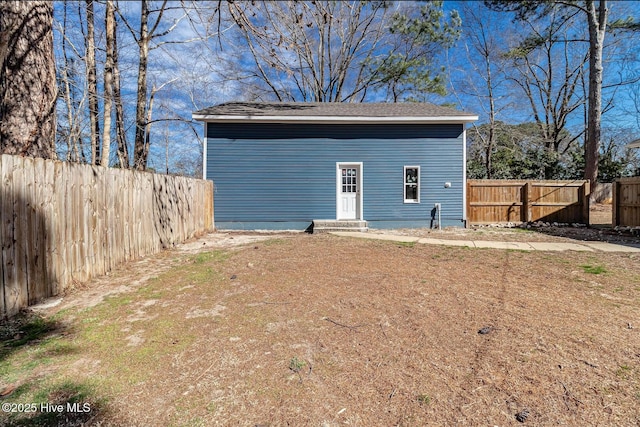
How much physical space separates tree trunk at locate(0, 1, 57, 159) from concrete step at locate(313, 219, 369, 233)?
7.32 m

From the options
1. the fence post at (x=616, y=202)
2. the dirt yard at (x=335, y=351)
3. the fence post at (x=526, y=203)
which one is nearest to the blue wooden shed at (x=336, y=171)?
the fence post at (x=526, y=203)

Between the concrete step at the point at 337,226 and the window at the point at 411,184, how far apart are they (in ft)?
6.45

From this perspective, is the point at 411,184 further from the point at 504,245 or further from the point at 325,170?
the point at 504,245

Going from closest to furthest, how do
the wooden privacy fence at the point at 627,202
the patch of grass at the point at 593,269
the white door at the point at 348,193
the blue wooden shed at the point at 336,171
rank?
the patch of grass at the point at 593,269 → the wooden privacy fence at the point at 627,202 → the blue wooden shed at the point at 336,171 → the white door at the point at 348,193

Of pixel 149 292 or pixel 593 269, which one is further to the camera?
pixel 593 269

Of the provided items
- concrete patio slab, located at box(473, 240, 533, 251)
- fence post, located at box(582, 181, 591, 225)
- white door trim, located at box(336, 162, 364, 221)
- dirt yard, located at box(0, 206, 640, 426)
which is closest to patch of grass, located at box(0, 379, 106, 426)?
dirt yard, located at box(0, 206, 640, 426)

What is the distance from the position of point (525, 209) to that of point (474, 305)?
989 cm

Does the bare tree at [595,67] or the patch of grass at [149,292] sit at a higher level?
the bare tree at [595,67]

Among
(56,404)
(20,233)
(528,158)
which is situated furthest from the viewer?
(528,158)

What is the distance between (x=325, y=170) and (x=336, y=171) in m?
0.39

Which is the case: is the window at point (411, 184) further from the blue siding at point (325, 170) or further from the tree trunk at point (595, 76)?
the tree trunk at point (595, 76)

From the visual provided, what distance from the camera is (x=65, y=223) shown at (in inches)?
161

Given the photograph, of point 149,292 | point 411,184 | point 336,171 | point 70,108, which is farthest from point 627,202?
point 70,108

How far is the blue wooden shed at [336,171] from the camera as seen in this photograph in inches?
432
